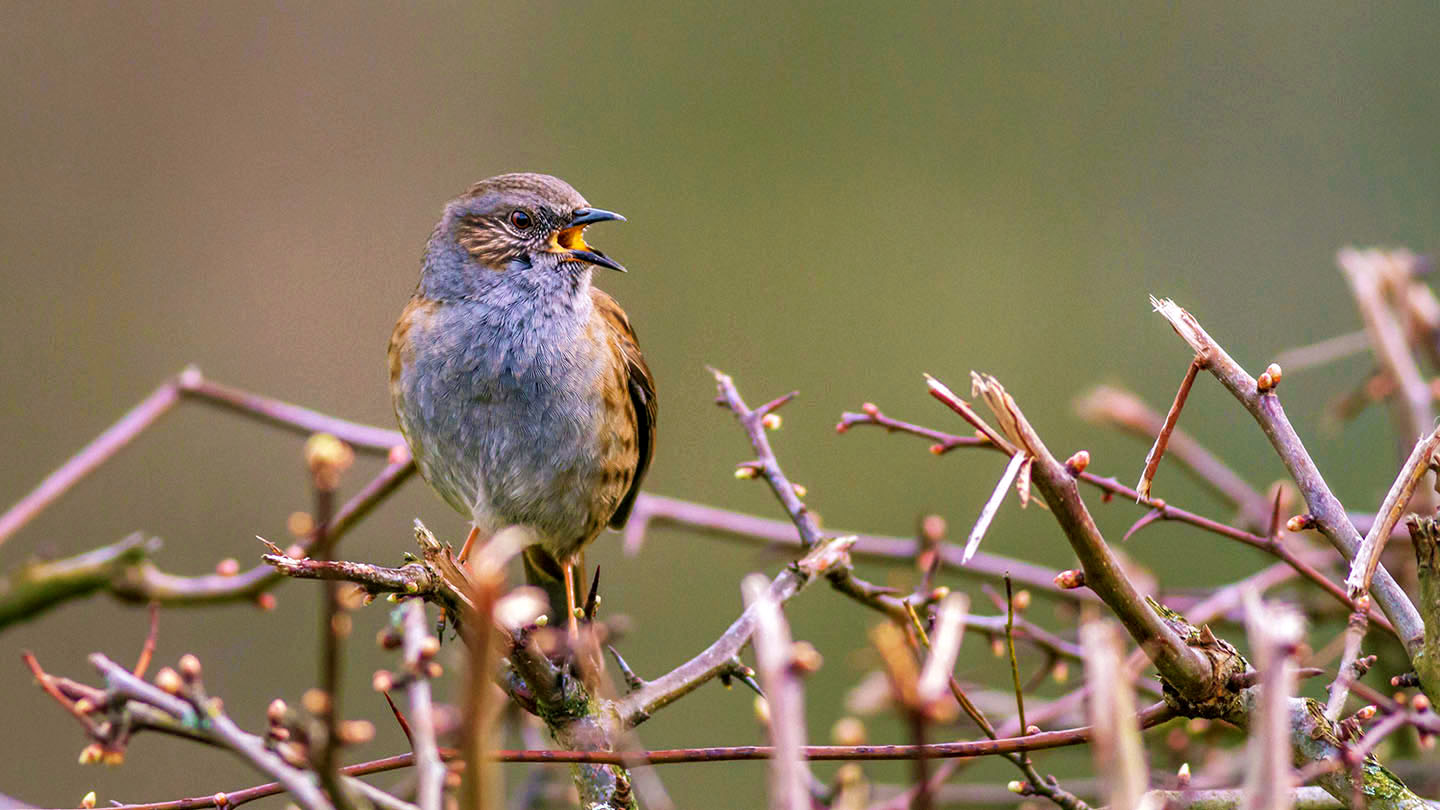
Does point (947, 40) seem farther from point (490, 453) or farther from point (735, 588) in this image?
point (490, 453)

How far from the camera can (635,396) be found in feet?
12.8

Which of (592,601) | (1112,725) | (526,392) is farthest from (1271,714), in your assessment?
(526,392)

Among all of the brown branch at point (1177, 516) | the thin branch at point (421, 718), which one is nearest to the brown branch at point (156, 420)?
the thin branch at point (421, 718)

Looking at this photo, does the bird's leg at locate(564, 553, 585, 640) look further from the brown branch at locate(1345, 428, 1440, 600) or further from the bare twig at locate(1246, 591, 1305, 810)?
the bare twig at locate(1246, 591, 1305, 810)

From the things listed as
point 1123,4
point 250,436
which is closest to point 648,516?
point 250,436

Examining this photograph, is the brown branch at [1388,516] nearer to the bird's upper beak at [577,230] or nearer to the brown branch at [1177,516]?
the brown branch at [1177,516]

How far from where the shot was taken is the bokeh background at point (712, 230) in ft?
20.7

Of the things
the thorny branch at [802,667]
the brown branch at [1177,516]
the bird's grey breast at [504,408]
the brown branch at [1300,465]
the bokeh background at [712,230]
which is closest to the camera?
the thorny branch at [802,667]

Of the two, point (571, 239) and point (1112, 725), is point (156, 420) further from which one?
point (1112, 725)

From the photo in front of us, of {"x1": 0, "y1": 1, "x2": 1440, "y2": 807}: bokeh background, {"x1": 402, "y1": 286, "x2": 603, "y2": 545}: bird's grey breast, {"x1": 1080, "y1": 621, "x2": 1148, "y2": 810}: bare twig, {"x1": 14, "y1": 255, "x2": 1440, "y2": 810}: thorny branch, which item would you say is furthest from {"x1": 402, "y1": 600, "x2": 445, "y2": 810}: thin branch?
{"x1": 0, "y1": 1, "x2": 1440, "y2": 807}: bokeh background

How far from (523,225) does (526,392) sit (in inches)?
27.2

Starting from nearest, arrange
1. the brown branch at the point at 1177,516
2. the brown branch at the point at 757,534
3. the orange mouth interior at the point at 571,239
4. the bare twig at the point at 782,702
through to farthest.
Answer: the bare twig at the point at 782,702, the brown branch at the point at 1177,516, the brown branch at the point at 757,534, the orange mouth interior at the point at 571,239

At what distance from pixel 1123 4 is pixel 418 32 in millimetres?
4171

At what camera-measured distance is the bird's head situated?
12.5ft
